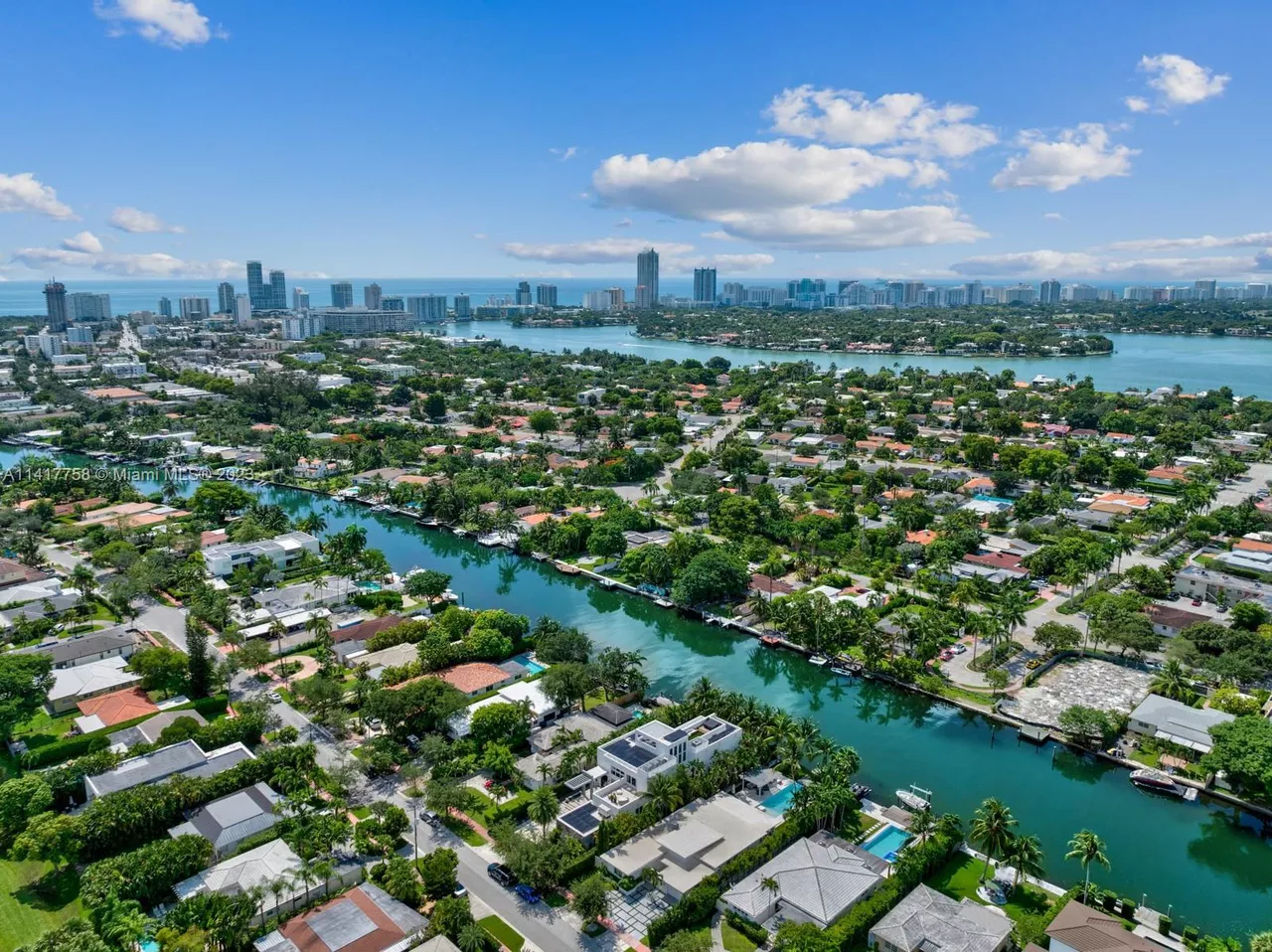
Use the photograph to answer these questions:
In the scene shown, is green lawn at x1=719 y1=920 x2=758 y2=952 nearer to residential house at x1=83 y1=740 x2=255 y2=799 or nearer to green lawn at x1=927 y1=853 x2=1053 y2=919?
green lawn at x1=927 y1=853 x2=1053 y2=919

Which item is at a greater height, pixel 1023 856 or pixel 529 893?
pixel 1023 856

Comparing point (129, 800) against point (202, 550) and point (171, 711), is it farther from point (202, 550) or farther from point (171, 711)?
point (202, 550)

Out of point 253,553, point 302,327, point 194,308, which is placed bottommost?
point 253,553

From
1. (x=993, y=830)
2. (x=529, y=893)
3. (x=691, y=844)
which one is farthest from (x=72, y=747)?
(x=993, y=830)

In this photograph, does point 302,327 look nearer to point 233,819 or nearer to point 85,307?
point 85,307

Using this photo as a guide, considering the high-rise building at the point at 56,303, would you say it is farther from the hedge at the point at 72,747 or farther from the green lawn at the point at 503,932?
the green lawn at the point at 503,932

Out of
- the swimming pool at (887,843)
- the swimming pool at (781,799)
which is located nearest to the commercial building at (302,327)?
the swimming pool at (781,799)

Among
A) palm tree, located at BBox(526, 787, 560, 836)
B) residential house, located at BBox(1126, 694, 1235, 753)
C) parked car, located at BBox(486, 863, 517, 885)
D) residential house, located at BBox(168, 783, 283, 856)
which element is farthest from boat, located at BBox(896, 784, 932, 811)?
residential house, located at BBox(168, 783, 283, 856)

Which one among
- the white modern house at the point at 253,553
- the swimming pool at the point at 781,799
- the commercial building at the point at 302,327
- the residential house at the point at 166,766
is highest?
the commercial building at the point at 302,327
